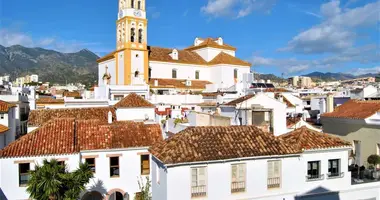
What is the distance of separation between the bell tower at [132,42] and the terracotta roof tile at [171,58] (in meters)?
3.05

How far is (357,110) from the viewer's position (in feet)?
65.9

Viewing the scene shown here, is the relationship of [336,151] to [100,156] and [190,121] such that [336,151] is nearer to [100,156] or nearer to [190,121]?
[190,121]

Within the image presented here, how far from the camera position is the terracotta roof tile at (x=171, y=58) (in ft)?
176

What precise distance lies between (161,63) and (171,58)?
2279mm

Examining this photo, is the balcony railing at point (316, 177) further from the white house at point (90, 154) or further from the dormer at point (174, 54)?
the dormer at point (174, 54)

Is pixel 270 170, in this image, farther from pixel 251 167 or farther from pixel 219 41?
pixel 219 41

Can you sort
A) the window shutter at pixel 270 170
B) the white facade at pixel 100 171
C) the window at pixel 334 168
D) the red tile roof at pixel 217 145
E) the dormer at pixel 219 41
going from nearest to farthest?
the red tile roof at pixel 217 145, the window shutter at pixel 270 170, the window at pixel 334 168, the white facade at pixel 100 171, the dormer at pixel 219 41

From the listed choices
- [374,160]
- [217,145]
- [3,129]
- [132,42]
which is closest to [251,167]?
[217,145]

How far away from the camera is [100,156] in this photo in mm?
18141

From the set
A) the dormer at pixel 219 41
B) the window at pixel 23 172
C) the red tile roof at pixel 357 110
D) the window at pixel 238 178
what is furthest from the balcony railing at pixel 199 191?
the dormer at pixel 219 41

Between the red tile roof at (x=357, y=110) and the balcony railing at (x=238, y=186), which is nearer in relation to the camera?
the balcony railing at (x=238, y=186)

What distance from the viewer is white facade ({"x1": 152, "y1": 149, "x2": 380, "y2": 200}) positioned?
12.9 metres

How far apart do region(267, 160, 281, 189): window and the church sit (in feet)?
100

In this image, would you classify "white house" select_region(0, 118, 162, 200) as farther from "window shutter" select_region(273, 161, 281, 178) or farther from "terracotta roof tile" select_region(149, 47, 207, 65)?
"terracotta roof tile" select_region(149, 47, 207, 65)
